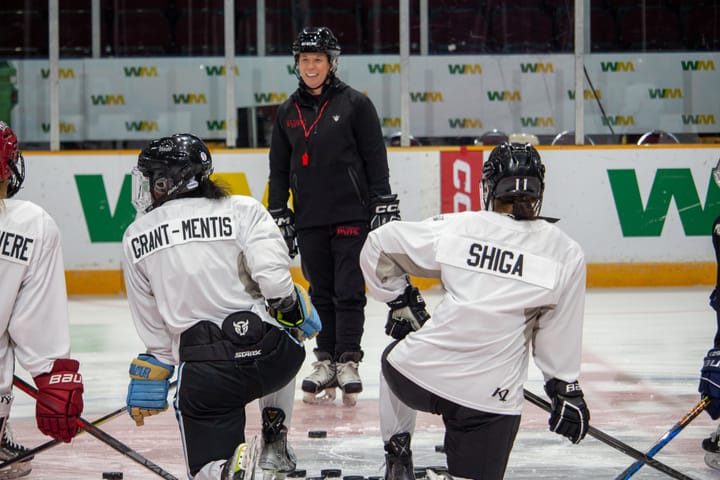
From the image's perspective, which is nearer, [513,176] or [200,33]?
[513,176]

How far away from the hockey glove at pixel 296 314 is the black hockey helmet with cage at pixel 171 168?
1.29 feet

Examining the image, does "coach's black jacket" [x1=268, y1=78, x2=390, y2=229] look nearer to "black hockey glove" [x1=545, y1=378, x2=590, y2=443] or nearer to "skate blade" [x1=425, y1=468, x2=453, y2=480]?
"black hockey glove" [x1=545, y1=378, x2=590, y2=443]

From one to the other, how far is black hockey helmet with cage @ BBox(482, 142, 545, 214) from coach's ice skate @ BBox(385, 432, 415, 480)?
663 millimetres

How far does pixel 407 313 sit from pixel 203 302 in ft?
1.83

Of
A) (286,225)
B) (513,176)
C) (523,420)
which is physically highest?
(513,176)

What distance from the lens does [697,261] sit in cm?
783

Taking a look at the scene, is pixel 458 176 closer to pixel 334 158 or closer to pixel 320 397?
pixel 334 158

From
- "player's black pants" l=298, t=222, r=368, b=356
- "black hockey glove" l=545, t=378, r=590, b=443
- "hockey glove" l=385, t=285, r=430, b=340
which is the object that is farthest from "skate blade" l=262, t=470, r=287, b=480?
"player's black pants" l=298, t=222, r=368, b=356

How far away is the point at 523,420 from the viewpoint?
4145 mm

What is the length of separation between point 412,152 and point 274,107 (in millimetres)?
1081

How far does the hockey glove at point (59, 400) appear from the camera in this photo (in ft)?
9.10

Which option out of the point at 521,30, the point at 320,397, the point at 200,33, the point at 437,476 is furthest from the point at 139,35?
the point at 437,476

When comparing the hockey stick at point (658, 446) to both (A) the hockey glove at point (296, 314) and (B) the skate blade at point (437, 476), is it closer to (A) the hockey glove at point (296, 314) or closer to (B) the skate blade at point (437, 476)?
(B) the skate blade at point (437, 476)

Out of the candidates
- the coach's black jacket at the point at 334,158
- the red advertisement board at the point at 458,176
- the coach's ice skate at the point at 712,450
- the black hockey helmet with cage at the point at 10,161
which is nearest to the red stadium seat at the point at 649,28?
the red advertisement board at the point at 458,176
